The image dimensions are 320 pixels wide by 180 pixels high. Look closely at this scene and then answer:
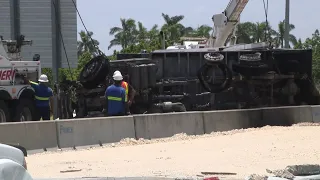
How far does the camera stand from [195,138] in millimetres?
14508

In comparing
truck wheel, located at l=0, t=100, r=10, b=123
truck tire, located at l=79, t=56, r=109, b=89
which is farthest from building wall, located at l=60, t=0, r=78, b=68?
truck wheel, located at l=0, t=100, r=10, b=123

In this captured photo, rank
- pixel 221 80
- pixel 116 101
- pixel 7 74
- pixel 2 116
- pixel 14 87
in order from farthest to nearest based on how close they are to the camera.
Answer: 1. pixel 221 80
2. pixel 14 87
3. pixel 7 74
4. pixel 2 116
5. pixel 116 101

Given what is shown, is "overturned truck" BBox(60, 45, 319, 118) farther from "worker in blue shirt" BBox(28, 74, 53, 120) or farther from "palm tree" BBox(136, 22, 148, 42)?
"palm tree" BBox(136, 22, 148, 42)

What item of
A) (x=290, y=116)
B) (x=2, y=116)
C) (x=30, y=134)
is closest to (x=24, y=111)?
(x=2, y=116)

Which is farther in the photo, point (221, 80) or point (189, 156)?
point (221, 80)

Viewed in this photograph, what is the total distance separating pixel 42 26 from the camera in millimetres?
29172

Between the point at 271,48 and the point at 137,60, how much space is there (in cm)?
484

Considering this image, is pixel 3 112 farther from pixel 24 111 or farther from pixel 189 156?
pixel 189 156

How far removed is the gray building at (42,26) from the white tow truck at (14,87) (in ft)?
28.0

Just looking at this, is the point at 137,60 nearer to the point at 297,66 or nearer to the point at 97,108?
the point at 97,108

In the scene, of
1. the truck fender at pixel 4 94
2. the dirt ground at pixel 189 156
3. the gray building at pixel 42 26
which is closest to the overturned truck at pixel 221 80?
the truck fender at pixel 4 94

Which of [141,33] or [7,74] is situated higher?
[141,33]

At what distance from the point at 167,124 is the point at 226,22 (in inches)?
533

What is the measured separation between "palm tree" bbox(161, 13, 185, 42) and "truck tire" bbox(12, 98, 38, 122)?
173 feet
